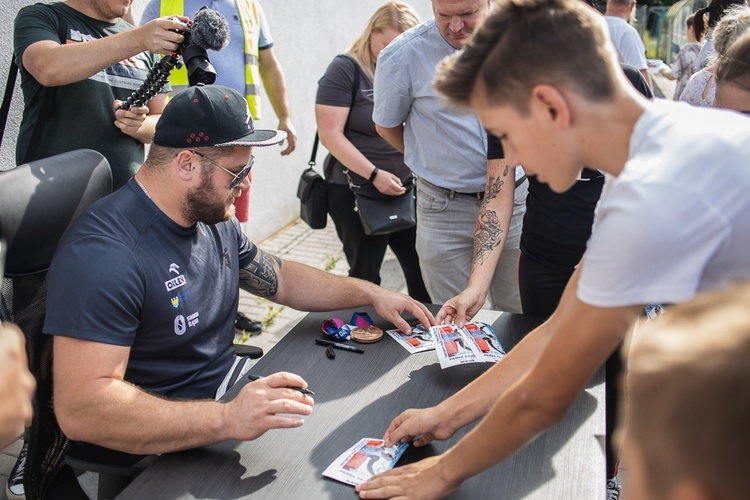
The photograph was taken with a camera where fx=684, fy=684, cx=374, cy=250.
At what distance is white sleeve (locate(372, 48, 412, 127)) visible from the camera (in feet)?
10.6

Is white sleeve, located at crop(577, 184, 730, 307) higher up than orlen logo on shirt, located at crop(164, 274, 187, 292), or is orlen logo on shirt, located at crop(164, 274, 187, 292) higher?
white sleeve, located at crop(577, 184, 730, 307)

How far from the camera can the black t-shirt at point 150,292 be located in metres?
1.82

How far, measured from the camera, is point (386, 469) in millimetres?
1640

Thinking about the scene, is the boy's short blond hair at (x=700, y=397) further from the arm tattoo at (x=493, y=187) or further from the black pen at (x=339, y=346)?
the arm tattoo at (x=493, y=187)

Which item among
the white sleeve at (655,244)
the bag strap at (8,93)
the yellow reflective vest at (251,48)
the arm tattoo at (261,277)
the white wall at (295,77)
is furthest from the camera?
the white wall at (295,77)

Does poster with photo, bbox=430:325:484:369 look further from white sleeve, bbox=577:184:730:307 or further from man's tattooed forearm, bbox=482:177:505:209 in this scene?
white sleeve, bbox=577:184:730:307

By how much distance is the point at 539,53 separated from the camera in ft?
4.51

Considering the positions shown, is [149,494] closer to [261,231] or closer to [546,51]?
[546,51]

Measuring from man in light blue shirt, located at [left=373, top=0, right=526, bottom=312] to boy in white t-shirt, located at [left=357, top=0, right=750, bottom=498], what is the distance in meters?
1.46

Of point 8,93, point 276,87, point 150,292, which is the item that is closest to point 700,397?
point 150,292

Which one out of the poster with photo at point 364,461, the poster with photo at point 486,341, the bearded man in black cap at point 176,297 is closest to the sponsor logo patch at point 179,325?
the bearded man in black cap at point 176,297

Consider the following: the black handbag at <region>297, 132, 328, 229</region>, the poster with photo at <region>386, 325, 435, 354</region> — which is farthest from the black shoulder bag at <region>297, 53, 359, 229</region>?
the poster with photo at <region>386, 325, 435, 354</region>

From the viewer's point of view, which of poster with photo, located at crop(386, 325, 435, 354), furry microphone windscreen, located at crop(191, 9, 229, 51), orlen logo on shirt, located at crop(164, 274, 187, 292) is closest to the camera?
orlen logo on shirt, located at crop(164, 274, 187, 292)

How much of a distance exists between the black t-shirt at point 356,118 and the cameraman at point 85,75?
3.52 ft
